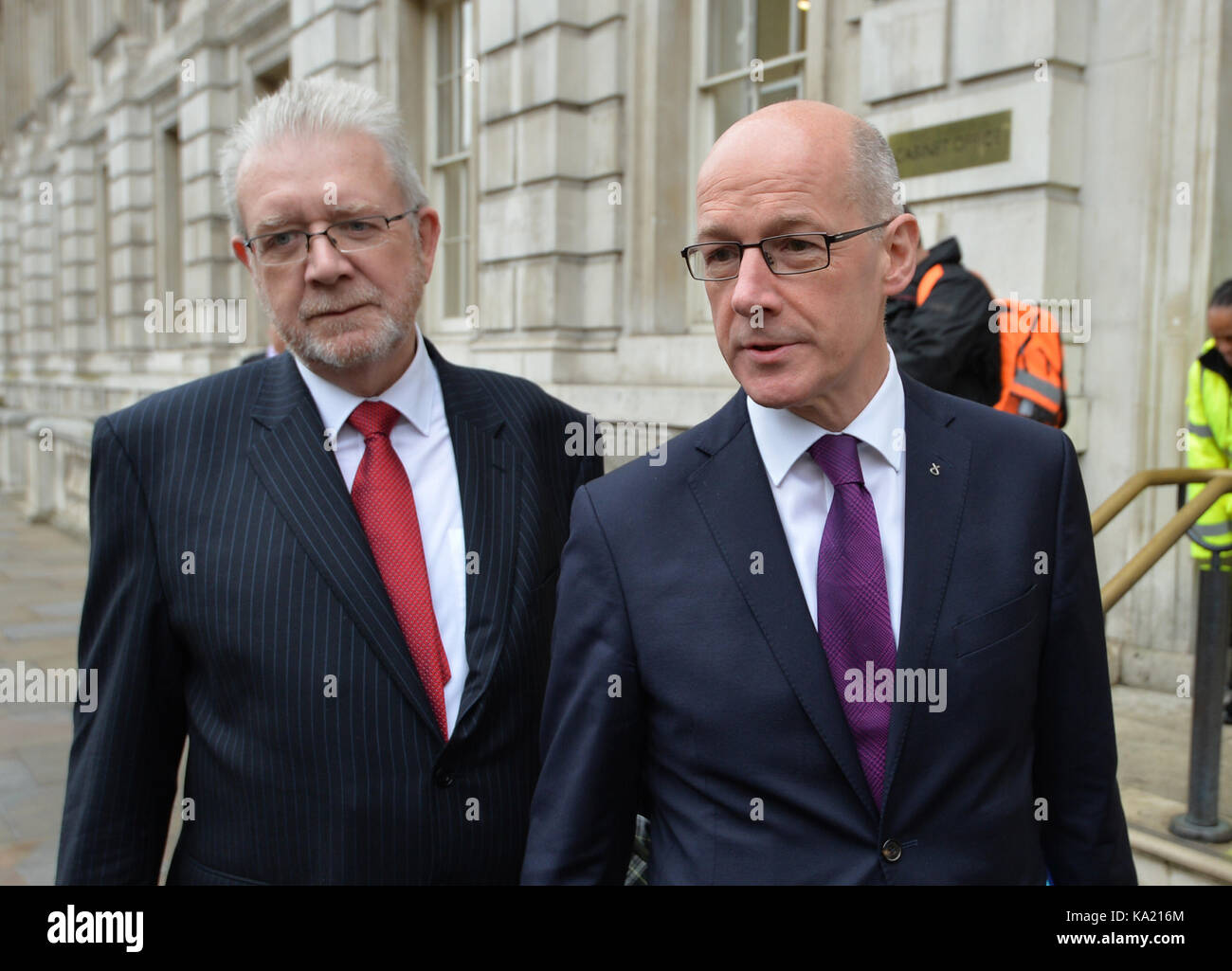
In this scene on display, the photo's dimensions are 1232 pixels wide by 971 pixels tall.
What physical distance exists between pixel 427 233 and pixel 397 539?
0.68 metres

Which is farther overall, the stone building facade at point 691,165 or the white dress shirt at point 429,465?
the stone building facade at point 691,165

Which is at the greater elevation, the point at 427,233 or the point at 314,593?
the point at 427,233

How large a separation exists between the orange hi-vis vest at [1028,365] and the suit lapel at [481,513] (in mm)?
2309

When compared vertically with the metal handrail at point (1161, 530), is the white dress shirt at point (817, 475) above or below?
above

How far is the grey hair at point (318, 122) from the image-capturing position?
75.7 inches

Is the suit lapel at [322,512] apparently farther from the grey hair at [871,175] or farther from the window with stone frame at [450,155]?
the window with stone frame at [450,155]

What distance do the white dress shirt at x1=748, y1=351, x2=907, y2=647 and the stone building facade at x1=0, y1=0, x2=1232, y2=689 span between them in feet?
0.62

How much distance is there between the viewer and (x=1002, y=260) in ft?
17.7

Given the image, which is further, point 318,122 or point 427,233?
point 427,233

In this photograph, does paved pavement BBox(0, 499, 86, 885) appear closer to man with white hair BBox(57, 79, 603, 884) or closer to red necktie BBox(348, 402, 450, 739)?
man with white hair BBox(57, 79, 603, 884)

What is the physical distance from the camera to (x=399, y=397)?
6.84 feet
